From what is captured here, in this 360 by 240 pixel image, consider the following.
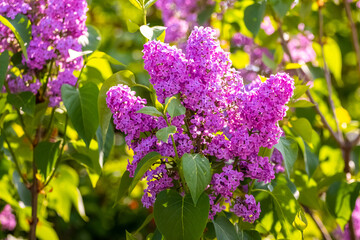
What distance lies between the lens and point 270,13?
5.78ft

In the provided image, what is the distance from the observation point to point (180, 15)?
75.5 inches

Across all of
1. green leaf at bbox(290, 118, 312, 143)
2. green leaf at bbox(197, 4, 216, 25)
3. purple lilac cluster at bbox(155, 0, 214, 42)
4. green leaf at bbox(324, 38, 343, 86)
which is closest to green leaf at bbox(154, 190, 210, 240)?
green leaf at bbox(290, 118, 312, 143)

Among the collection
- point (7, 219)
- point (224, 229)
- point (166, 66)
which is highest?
point (166, 66)

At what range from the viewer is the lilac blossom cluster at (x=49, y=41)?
1252mm

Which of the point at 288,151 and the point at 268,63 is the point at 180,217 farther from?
the point at 268,63

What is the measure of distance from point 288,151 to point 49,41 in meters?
0.64

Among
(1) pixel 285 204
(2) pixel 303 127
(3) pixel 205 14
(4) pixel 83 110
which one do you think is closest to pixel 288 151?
(1) pixel 285 204

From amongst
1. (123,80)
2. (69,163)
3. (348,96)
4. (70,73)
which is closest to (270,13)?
(70,73)

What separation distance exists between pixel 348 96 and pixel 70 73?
2.05 metres

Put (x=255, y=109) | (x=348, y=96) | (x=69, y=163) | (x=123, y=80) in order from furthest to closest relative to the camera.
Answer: (x=69, y=163)
(x=348, y=96)
(x=123, y=80)
(x=255, y=109)

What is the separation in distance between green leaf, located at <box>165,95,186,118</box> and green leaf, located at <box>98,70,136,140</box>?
169 mm

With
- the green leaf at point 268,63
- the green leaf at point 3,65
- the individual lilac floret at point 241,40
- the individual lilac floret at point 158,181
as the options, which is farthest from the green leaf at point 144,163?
the individual lilac floret at point 241,40

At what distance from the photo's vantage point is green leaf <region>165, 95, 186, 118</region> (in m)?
0.83

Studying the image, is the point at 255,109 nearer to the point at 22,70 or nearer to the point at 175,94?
the point at 175,94
